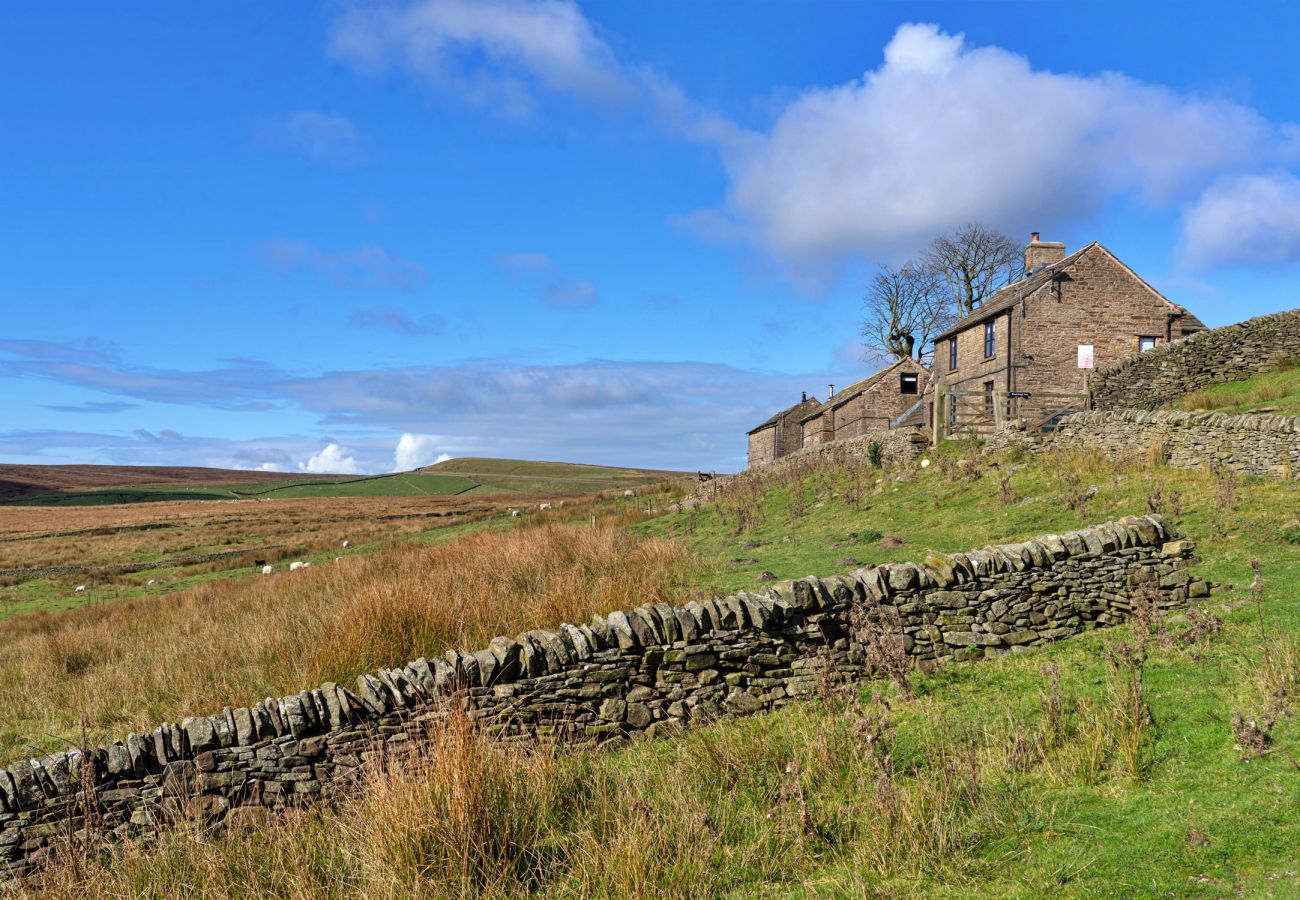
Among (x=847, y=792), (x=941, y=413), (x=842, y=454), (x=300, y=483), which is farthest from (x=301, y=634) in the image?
(x=300, y=483)

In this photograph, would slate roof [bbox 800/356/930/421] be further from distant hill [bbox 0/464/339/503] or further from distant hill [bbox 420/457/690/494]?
distant hill [bbox 0/464/339/503]

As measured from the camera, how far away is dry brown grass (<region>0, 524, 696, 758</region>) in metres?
9.16

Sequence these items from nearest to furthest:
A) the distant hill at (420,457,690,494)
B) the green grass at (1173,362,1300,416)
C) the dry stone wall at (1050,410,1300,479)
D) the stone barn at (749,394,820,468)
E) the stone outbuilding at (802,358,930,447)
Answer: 1. the dry stone wall at (1050,410,1300,479)
2. the green grass at (1173,362,1300,416)
3. the stone outbuilding at (802,358,930,447)
4. the stone barn at (749,394,820,468)
5. the distant hill at (420,457,690,494)

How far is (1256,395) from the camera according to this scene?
19.7m

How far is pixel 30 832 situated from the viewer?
5738 millimetres

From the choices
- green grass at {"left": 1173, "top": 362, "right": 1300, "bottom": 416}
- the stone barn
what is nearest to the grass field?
green grass at {"left": 1173, "top": 362, "right": 1300, "bottom": 416}

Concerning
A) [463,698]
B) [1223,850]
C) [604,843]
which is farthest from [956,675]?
[463,698]

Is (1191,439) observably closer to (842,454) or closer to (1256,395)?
(1256,395)

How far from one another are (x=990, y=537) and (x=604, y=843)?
418 inches

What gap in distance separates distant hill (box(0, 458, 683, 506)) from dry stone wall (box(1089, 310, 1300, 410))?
51.2 m

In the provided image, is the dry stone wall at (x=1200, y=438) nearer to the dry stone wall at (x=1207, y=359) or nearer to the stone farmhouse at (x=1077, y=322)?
the dry stone wall at (x=1207, y=359)

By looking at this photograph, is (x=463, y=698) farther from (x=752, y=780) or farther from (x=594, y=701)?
(x=752, y=780)

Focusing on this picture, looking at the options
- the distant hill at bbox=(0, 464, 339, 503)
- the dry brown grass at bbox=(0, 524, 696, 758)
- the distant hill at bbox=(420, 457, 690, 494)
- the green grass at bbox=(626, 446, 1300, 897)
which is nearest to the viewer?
the green grass at bbox=(626, 446, 1300, 897)

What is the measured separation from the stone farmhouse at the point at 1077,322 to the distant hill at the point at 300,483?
1757 inches
